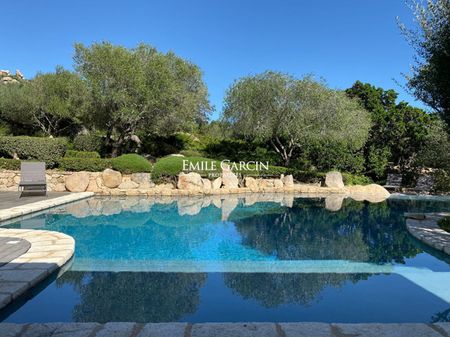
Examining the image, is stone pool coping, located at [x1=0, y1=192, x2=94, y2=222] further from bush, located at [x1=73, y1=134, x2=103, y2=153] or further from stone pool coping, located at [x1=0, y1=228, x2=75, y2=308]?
bush, located at [x1=73, y1=134, x2=103, y2=153]

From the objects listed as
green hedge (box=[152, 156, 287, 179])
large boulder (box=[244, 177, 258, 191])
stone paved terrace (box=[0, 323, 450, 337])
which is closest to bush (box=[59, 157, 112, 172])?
green hedge (box=[152, 156, 287, 179])

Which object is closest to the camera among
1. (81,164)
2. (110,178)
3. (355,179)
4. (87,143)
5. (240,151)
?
(110,178)

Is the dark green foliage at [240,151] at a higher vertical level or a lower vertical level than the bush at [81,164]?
higher

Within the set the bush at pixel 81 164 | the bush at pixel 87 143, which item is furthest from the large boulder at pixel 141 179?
the bush at pixel 87 143

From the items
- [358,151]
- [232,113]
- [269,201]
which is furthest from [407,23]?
[358,151]

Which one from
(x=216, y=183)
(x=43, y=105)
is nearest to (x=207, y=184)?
(x=216, y=183)

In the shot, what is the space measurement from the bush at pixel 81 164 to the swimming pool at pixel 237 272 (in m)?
5.16

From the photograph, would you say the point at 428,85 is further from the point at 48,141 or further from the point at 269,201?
the point at 48,141

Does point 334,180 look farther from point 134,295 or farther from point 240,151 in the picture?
point 134,295

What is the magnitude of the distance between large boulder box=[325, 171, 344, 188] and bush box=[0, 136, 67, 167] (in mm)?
13159

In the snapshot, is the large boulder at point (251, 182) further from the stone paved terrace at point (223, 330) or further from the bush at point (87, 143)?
the stone paved terrace at point (223, 330)

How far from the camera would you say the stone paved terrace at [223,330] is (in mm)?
2979

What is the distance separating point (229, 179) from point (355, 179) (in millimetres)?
7745

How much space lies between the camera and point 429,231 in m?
8.06
